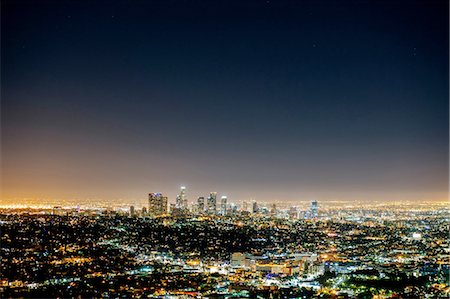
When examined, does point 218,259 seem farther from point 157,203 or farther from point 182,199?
point 182,199

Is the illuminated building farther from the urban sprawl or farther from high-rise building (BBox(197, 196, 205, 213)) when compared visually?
the urban sprawl

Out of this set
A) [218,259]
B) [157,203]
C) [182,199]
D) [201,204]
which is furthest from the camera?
[182,199]

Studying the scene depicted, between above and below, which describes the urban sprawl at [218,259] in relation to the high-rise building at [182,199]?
below

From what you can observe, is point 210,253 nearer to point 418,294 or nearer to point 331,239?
point 331,239

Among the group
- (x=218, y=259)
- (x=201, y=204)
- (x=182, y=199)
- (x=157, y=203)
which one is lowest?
(x=218, y=259)

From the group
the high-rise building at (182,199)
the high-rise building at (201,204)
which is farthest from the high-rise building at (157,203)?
the high-rise building at (201,204)

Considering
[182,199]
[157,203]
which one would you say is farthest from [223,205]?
[157,203]

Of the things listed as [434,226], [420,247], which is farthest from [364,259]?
[434,226]

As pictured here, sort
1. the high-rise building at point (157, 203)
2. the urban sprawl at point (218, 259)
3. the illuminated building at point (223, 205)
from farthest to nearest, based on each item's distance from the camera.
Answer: the illuminated building at point (223, 205)
the high-rise building at point (157, 203)
the urban sprawl at point (218, 259)

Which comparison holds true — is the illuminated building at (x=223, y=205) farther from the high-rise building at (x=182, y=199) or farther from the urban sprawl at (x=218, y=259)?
the urban sprawl at (x=218, y=259)

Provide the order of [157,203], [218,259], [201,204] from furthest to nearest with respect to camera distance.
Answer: [201,204] → [157,203] → [218,259]
